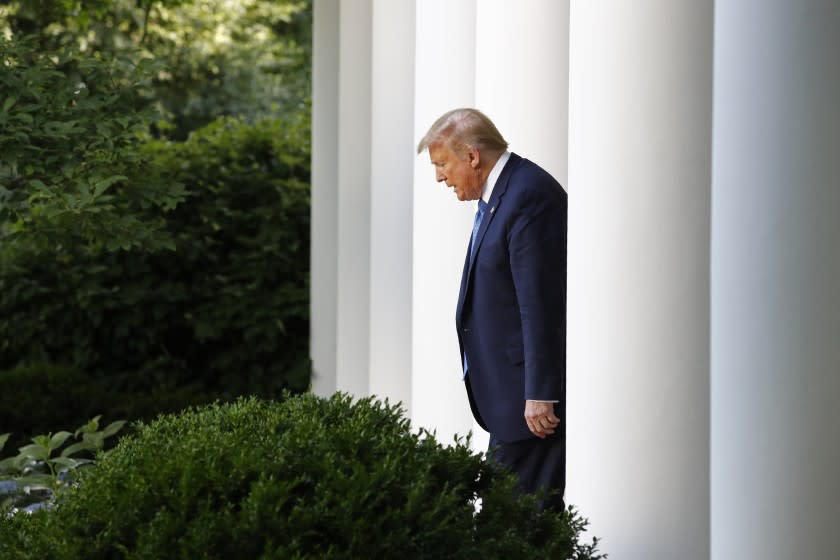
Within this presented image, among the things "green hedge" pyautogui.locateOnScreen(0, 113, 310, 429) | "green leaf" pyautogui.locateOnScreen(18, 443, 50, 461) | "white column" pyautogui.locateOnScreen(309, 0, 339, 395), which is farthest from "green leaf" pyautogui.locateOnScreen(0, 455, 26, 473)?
"green hedge" pyautogui.locateOnScreen(0, 113, 310, 429)

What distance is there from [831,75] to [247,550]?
248 cm

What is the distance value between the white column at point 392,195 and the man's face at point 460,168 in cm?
319

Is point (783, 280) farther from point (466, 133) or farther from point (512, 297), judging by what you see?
point (466, 133)

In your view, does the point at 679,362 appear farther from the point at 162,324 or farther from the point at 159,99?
the point at 159,99

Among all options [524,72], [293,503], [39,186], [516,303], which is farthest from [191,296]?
[293,503]

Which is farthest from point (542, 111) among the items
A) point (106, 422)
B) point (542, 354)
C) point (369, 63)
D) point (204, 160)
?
point (204, 160)

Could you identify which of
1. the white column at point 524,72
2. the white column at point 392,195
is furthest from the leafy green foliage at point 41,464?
the white column at point 524,72

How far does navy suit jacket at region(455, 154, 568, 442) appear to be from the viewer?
451 cm

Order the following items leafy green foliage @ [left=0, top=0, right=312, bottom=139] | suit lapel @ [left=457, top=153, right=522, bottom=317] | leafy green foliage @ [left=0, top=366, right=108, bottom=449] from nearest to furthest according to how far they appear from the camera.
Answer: suit lapel @ [left=457, top=153, right=522, bottom=317] < leafy green foliage @ [left=0, top=366, right=108, bottom=449] < leafy green foliage @ [left=0, top=0, right=312, bottom=139]

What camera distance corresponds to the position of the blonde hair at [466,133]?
15.5ft

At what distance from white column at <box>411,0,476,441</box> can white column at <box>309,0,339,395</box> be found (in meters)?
4.26

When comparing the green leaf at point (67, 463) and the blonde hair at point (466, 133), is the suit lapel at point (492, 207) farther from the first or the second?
the green leaf at point (67, 463)

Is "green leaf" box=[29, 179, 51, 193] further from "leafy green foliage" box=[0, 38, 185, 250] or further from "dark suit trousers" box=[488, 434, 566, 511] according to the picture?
"dark suit trousers" box=[488, 434, 566, 511]

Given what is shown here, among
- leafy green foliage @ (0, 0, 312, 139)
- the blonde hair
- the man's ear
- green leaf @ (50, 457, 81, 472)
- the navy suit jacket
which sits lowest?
green leaf @ (50, 457, 81, 472)
